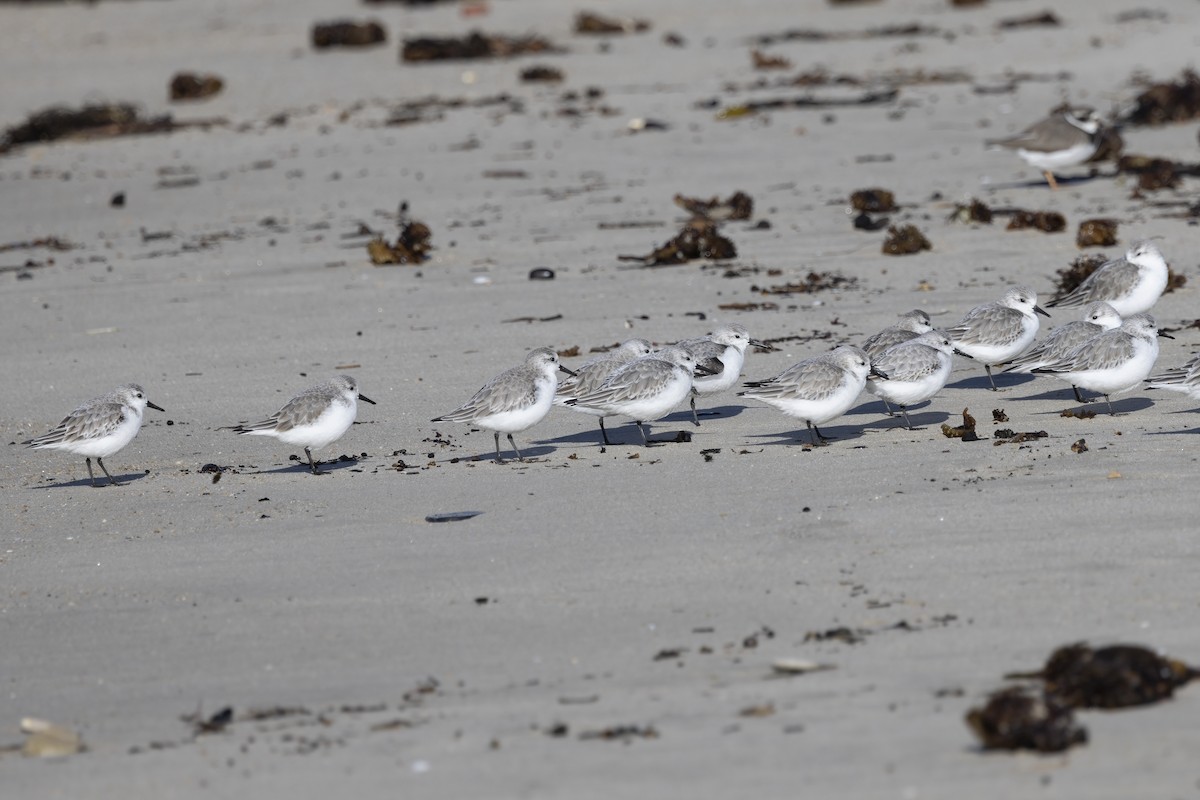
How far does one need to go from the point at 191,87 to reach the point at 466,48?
3.88m

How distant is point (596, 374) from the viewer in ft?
30.9

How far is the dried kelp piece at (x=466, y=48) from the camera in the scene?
23.1 m

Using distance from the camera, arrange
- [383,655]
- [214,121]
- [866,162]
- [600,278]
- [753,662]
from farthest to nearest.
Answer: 1. [214,121]
2. [866,162]
3. [600,278]
4. [383,655]
5. [753,662]

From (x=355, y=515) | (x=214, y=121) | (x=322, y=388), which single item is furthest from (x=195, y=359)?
(x=214, y=121)

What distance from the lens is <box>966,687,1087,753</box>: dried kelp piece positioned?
4551 mm

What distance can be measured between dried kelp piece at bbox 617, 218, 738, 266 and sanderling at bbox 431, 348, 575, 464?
3.86 m

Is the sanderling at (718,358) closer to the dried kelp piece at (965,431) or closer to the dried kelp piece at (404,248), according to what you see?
the dried kelp piece at (965,431)

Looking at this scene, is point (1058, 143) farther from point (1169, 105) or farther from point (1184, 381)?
point (1184, 381)

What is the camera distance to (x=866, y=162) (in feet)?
53.3

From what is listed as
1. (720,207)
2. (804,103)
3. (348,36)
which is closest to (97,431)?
(720,207)

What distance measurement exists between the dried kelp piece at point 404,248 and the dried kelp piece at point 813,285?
2.89m

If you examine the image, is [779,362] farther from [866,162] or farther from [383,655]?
[866,162]

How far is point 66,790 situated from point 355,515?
2.98 metres

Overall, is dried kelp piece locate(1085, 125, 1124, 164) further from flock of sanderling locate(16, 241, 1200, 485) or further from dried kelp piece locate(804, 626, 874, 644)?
dried kelp piece locate(804, 626, 874, 644)
